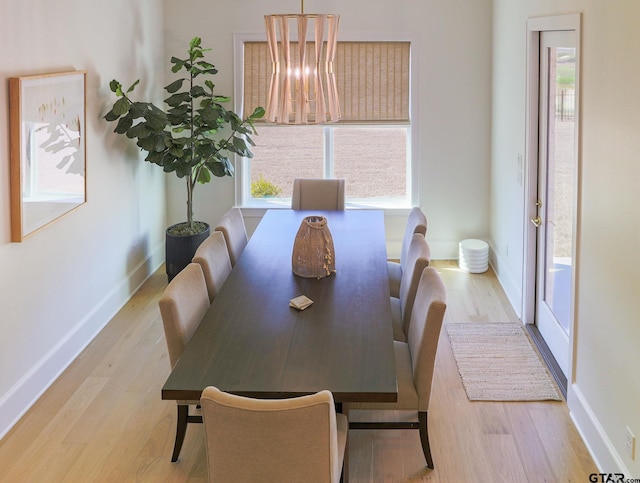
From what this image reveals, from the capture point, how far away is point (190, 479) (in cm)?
356

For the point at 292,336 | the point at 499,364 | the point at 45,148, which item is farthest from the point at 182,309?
the point at 499,364

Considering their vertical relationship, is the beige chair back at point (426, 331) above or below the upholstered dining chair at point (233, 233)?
below

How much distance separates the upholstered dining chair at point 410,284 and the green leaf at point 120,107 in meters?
2.26

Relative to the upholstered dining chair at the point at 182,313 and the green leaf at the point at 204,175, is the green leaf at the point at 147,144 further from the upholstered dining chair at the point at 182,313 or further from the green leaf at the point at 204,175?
the upholstered dining chair at the point at 182,313

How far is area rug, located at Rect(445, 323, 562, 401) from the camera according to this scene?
4.44 metres

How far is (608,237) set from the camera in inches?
140

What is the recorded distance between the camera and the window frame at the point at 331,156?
22.8 feet

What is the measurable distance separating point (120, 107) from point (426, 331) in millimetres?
3058

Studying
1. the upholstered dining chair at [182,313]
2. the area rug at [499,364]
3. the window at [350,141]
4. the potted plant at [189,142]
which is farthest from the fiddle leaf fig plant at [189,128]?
the area rug at [499,364]

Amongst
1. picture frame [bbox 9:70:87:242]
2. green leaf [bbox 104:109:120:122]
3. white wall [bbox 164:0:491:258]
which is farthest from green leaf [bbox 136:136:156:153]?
white wall [bbox 164:0:491:258]

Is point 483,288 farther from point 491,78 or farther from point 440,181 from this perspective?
point 491,78

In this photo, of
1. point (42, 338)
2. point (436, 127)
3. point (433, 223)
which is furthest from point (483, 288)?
point (42, 338)

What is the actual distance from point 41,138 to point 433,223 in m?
3.89

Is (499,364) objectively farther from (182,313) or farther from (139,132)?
(139,132)
